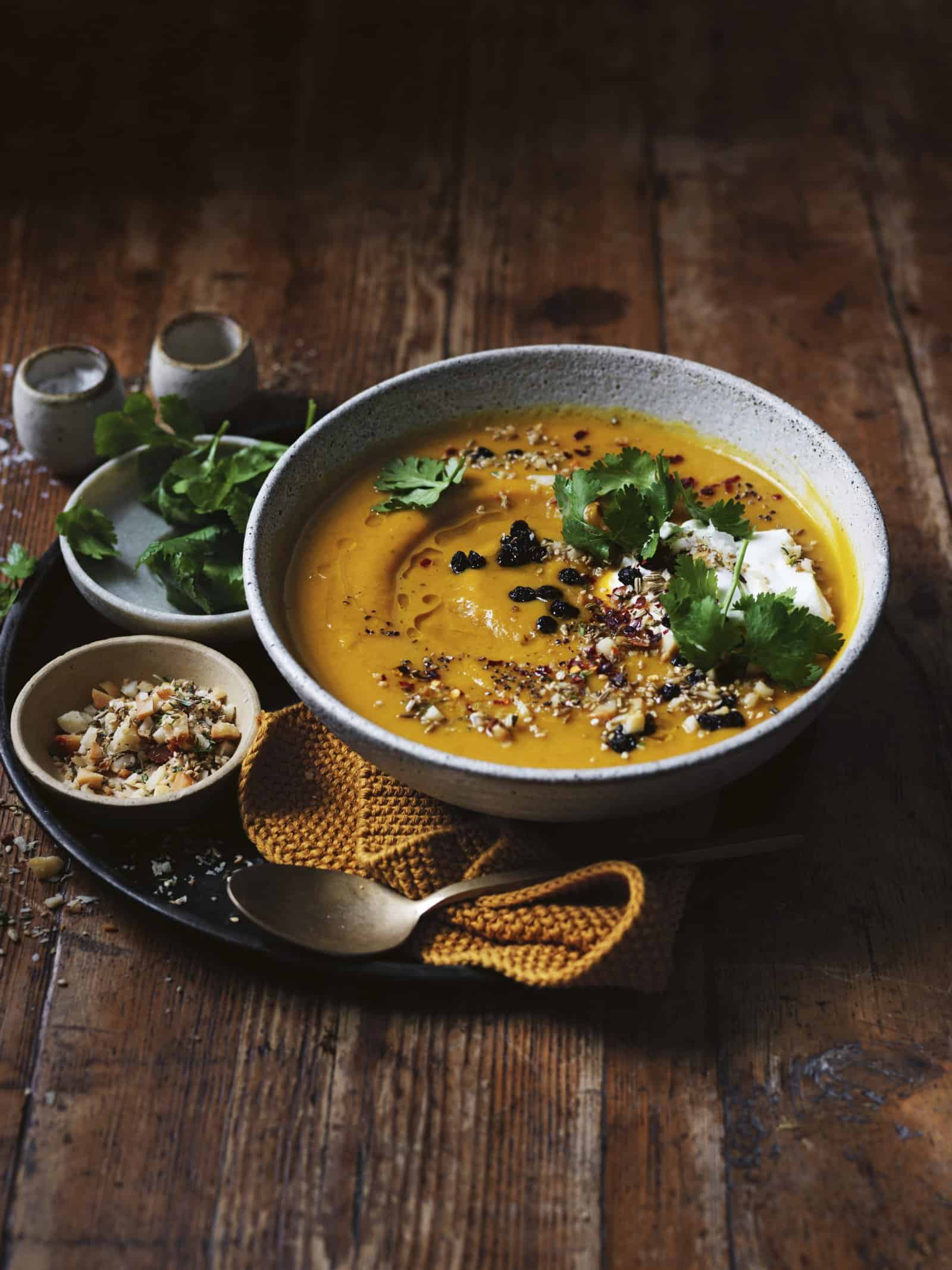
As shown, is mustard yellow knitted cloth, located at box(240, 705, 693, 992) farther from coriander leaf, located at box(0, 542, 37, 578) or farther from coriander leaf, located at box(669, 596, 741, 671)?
coriander leaf, located at box(0, 542, 37, 578)

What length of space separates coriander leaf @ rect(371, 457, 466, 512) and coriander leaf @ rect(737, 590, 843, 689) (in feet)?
2.45

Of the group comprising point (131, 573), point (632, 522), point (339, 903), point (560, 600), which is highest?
point (632, 522)

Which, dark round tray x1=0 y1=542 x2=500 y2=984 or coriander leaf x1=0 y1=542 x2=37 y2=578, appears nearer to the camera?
dark round tray x1=0 y1=542 x2=500 y2=984

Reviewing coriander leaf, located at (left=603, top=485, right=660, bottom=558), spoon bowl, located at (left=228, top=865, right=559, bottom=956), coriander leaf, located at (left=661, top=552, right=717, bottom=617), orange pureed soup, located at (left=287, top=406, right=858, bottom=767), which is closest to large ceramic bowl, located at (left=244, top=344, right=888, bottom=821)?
orange pureed soup, located at (left=287, top=406, right=858, bottom=767)

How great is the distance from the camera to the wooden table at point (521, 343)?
2207mm

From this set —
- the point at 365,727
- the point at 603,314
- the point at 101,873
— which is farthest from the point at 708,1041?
the point at 603,314

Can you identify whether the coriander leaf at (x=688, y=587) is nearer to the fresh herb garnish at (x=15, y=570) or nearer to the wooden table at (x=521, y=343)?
the wooden table at (x=521, y=343)

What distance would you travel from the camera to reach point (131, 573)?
319 cm

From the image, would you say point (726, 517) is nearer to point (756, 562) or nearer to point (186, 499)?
point (756, 562)

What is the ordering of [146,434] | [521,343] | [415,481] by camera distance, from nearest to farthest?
[415,481], [146,434], [521,343]

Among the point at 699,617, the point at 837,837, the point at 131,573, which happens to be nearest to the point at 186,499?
the point at 131,573

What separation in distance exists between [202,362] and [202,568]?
939 mm

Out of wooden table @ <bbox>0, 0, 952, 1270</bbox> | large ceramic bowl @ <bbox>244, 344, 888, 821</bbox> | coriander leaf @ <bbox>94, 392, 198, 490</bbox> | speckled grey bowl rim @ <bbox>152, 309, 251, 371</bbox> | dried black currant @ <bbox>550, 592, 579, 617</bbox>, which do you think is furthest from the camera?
speckled grey bowl rim @ <bbox>152, 309, 251, 371</bbox>

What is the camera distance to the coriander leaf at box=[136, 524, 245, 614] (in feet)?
9.77
